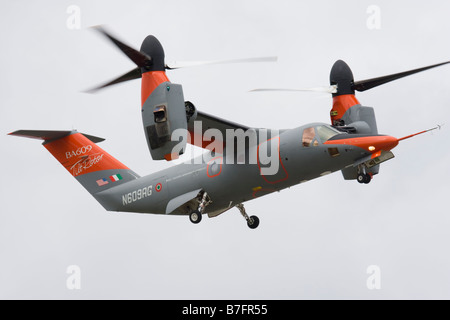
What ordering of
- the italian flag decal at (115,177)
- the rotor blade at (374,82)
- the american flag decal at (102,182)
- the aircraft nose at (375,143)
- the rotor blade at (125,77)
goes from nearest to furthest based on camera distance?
the aircraft nose at (375,143)
the rotor blade at (125,77)
the italian flag decal at (115,177)
the american flag decal at (102,182)
the rotor blade at (374,82)

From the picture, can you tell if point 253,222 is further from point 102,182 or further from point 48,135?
point 48,135

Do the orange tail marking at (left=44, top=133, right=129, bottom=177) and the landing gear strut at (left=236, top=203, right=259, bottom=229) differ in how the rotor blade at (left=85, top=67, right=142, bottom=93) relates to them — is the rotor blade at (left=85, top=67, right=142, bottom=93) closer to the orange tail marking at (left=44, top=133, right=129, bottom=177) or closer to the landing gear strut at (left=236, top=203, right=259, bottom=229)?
the orange tail marking at (left=44, top=133, right=129, bottom=177)

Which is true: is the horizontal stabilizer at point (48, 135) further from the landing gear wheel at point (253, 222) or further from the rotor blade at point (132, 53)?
the landing gear wheel at point (253, 222)

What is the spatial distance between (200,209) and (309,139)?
3956 mm

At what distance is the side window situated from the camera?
74.6 ft

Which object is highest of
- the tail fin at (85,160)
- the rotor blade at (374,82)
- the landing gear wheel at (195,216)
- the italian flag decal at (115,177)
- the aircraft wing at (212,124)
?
the rotor blade at (374,82)

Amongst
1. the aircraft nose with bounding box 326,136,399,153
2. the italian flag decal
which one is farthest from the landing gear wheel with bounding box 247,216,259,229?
the aircraft nose with bounding box 326,136,399,153

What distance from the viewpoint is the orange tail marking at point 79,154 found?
28.0 meters

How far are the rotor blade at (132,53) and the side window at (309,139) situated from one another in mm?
4760

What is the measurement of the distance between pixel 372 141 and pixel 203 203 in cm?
542

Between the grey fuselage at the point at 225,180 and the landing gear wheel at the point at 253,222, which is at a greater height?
the grey fuselage at the point at 225,180

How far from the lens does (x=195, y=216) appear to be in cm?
2438

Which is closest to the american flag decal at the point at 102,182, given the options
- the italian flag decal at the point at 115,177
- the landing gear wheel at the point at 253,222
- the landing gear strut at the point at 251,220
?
the italian flag decal at the point at 115,177

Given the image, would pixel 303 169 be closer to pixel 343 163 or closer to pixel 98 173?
pixel 343 163
